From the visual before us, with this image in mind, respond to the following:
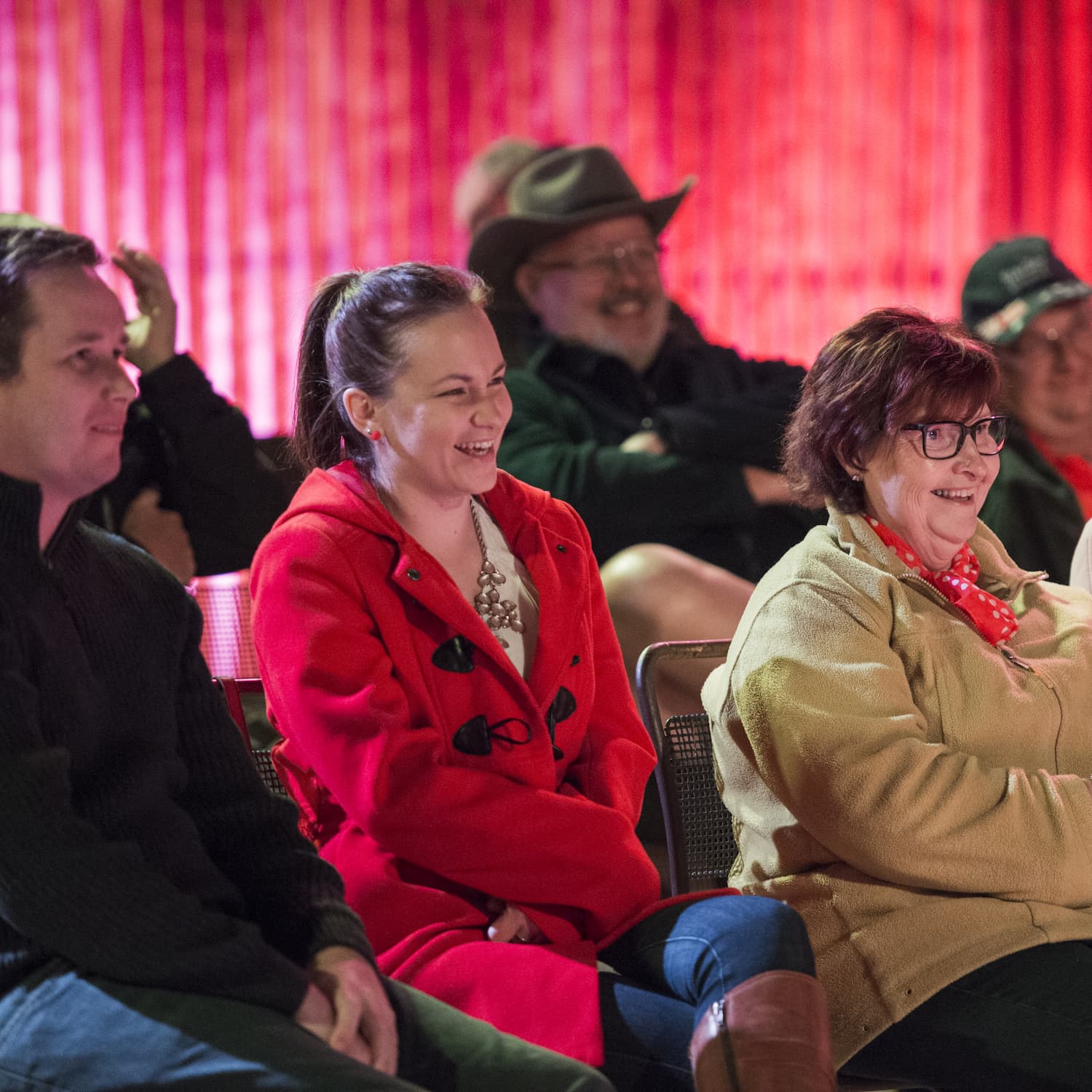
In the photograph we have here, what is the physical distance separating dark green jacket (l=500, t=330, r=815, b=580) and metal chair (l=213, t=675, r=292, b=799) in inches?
50.2

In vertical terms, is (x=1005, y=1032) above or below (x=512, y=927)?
below

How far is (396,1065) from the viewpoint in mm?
1371

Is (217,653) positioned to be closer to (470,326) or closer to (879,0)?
(470,326)

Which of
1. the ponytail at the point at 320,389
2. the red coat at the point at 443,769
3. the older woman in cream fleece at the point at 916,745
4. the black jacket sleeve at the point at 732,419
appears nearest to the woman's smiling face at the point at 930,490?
the older woman in cream fleece at the point at 916,745

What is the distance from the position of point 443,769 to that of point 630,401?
196 cm

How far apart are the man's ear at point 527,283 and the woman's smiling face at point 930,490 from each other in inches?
71.2

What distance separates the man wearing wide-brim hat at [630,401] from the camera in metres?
3.13

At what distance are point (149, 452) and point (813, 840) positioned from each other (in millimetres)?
1690

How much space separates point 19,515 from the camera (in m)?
1.31

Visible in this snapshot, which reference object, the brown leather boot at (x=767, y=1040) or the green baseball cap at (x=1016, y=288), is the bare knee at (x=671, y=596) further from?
the brown leather boot at (x=767, y=1040)

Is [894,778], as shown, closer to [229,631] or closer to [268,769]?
[268,769]

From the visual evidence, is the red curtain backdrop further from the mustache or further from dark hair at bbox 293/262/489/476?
dark hair at bbox 293/262/489/476

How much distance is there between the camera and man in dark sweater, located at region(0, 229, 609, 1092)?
1.23 m

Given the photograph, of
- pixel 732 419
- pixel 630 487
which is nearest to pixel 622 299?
pixel 732 419
